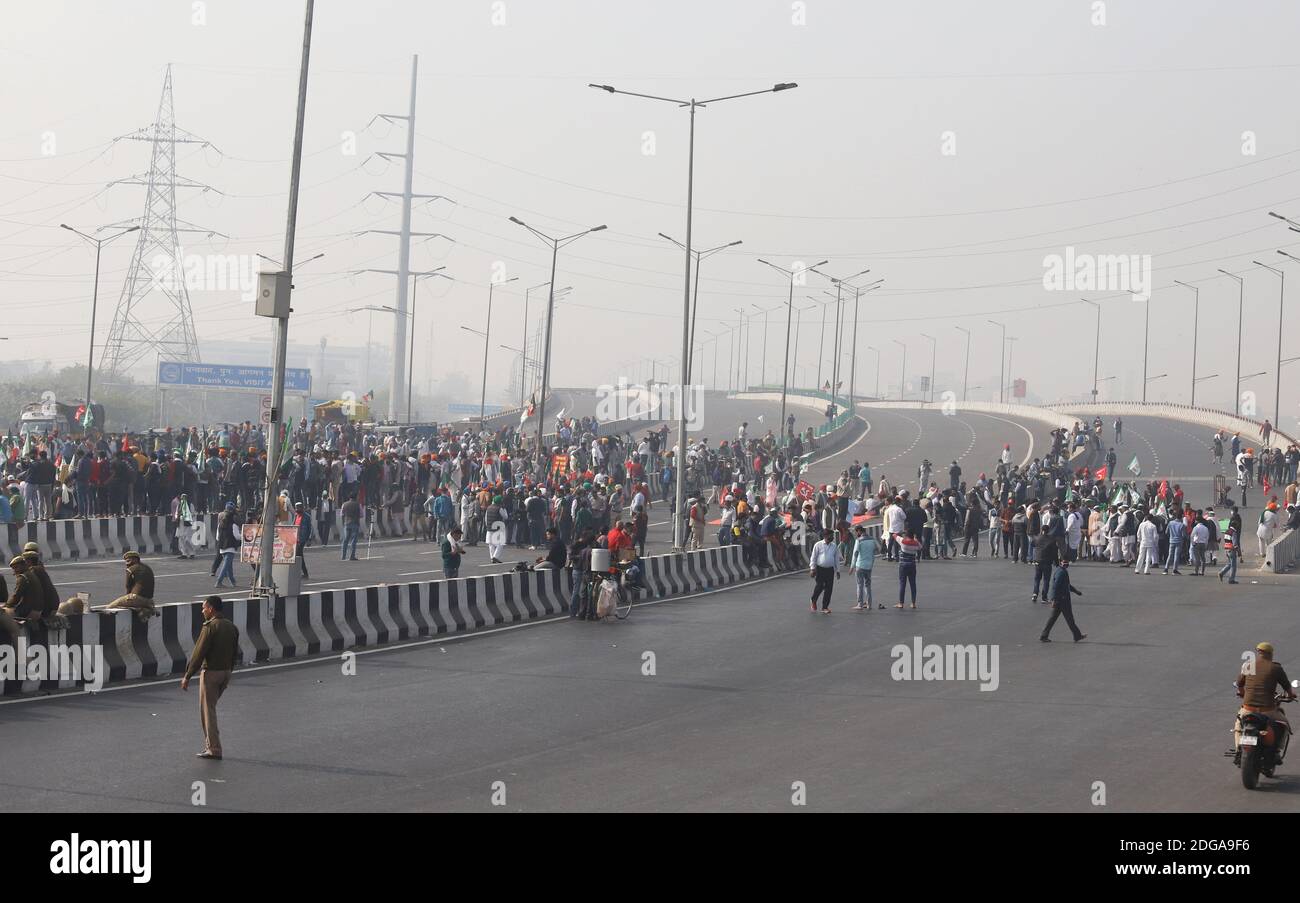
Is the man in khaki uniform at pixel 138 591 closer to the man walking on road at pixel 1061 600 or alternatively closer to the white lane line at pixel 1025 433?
the man walking on road at pixel 1061 600

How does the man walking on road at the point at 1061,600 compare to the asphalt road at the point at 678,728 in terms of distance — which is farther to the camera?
the man walking on road at the point at 1061,600

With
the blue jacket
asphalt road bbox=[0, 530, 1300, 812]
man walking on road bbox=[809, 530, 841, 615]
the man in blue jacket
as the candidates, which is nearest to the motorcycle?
asphalt road bbox=[0, 530, 1300, 812]

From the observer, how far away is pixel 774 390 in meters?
134

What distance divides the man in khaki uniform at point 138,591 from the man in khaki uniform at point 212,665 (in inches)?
168

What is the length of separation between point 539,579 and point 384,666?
20.8 ft

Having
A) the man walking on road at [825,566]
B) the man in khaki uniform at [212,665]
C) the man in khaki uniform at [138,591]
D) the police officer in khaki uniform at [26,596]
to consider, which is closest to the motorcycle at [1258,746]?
the man in khaki uniform at [212,665]

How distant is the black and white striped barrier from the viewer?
17.0m

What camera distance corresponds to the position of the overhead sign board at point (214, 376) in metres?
97.0

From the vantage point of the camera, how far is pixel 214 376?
9856 centimetres

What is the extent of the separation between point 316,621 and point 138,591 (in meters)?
3.03

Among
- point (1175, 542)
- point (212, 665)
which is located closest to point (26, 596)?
point (212, 665)

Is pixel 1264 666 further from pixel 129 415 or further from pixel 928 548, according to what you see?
pixel 129 415
